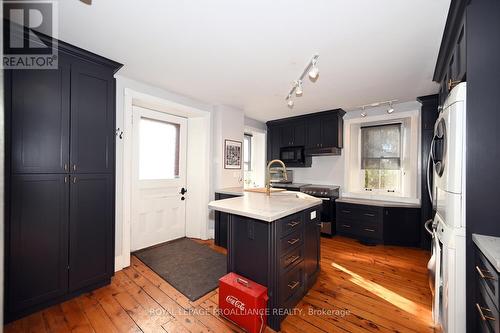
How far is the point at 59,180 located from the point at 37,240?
21.2 inches

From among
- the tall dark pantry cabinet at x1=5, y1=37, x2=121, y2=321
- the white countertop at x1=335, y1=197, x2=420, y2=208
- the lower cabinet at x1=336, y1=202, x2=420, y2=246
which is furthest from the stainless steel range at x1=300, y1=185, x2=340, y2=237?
the tall dark pantry cabinet at x1=5, y1=37, x2=121, y2=321

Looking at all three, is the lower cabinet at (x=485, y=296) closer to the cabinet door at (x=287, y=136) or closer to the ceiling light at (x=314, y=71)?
the ceiling light at (x=314, y=71)

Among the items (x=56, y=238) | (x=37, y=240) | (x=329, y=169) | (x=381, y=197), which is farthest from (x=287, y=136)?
(x=37, y=240)

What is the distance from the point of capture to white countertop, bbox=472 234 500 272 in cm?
103

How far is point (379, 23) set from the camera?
1638 mm

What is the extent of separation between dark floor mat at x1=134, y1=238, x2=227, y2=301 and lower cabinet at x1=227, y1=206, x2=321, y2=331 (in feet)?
2.03

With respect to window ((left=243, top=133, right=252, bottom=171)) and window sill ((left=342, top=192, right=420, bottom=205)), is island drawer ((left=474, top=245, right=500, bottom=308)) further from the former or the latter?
window ((left=243, top=133, right=252, bottom=171))

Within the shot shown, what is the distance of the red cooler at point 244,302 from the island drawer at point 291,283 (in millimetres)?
191

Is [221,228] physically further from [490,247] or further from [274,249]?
[490,247]

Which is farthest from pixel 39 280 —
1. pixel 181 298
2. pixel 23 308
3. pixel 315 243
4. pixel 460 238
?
pixel 460 238

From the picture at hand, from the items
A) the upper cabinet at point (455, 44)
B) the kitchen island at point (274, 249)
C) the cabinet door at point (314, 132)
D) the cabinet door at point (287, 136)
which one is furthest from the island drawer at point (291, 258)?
the cabinet door at point (287, 136)

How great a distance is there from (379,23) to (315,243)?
2.14 meters

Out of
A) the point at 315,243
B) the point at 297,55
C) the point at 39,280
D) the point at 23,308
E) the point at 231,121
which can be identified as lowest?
the point at 23,308

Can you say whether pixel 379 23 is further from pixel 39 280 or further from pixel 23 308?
pixel 23 308
